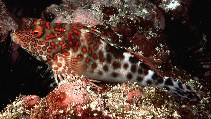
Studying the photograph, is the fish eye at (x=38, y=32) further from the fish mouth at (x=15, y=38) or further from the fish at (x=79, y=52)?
the fish mouth at (x=15, y=38)

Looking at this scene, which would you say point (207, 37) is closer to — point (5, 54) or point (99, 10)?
point (99, 10)

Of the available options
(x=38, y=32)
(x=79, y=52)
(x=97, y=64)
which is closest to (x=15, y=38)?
(x=38, y=32)

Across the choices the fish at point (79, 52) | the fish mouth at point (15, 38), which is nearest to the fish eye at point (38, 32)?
the fish at point (79, 52)

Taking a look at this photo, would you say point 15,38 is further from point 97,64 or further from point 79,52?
point 97,64

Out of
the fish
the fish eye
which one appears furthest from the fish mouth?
the fish eye

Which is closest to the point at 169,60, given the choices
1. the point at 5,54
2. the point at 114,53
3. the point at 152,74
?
the point at 152,74
